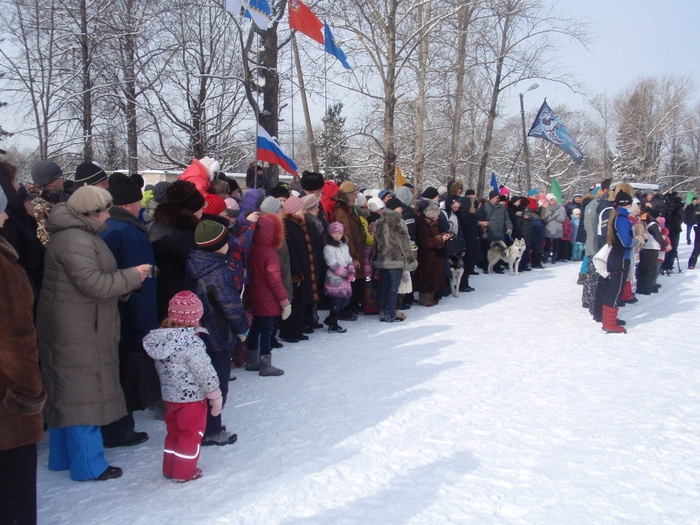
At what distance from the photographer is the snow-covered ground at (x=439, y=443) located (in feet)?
11.3

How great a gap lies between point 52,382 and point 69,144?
16521 millimetres

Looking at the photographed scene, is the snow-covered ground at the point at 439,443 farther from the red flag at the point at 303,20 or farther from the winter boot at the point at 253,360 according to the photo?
the red flag at the point at 303,20

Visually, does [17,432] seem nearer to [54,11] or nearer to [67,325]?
[67,325]

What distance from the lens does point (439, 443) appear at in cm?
435

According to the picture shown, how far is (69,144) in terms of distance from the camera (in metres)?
17.8

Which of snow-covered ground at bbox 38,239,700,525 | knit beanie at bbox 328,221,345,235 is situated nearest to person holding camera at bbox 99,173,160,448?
snow-covered ground at bbox 38,239,700,525

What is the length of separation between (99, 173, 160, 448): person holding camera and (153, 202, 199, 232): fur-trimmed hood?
22 centimetres

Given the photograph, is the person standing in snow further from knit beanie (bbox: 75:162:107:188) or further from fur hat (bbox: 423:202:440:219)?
knit beanie (bbox: 75:162:107:188)

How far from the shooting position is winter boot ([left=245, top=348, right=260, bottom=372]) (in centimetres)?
623

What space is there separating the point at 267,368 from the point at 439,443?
2355mm

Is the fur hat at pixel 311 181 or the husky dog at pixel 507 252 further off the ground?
the fur hat at pixel 311 181

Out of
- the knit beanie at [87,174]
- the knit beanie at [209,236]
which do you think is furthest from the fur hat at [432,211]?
the knit beanie at [209,236]

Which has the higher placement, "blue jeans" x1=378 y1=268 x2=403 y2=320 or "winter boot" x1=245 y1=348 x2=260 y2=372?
"blue jeans" x1=378 y1=268 x2=403 y2=320

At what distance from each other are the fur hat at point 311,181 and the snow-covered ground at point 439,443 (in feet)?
7.79
